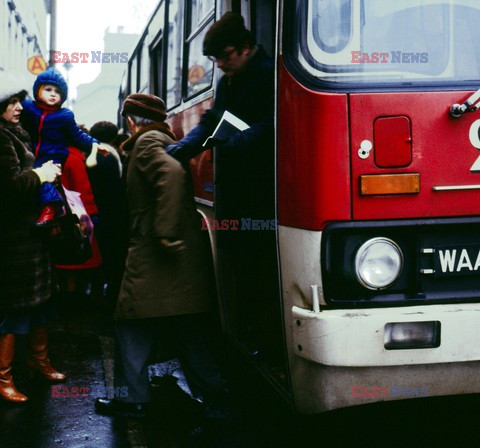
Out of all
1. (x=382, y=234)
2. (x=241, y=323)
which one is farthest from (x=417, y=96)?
(x=241, y=323)

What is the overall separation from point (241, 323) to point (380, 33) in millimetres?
1961

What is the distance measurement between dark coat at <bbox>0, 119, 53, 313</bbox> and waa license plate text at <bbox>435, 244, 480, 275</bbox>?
2374 millimetres

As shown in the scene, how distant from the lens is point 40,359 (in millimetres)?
4656

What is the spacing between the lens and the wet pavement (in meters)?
3.77

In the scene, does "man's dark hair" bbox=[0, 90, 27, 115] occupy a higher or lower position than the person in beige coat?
higher

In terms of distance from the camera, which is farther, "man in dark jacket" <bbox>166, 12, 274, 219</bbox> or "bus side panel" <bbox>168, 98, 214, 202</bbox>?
"bus side panel" <bbox>168, 98, 214, 202</bbox>

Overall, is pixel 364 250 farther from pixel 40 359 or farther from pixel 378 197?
pixel 40 359

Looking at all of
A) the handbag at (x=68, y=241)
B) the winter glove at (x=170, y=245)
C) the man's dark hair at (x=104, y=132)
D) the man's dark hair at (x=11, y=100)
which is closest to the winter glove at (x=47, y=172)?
the handbag at (x=68, y=241)

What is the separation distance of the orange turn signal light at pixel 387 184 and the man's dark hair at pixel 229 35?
1.27m

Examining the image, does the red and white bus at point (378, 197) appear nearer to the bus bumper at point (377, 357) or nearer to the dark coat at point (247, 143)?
the bus bumper at point (377, 357)

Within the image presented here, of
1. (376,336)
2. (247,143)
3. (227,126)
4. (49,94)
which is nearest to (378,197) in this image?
(376,336)
